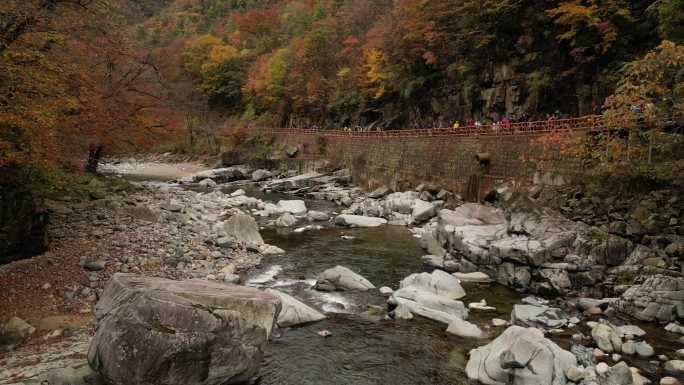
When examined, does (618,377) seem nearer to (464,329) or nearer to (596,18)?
(464,329)

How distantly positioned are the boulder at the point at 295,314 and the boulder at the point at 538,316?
449 cm

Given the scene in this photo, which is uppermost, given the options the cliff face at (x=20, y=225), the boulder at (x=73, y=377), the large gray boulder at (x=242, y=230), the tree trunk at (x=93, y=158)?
the tree trunk at (x=93, y=158)

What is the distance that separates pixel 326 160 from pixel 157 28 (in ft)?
255

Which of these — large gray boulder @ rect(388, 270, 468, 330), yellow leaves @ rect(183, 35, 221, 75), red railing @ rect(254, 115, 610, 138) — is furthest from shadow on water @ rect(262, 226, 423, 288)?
yellow leaves @ rect(183, 35, 221, 75)

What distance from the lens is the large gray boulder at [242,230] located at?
15492 mm

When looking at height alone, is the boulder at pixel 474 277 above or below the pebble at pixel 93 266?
below

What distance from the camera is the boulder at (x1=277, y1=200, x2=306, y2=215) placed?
23.3m

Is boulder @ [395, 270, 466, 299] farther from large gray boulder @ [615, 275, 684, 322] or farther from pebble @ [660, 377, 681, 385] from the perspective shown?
pebble @ [660, 377, 681, 385]

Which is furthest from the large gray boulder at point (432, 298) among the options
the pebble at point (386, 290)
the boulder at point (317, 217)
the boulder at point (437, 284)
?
the boulder at point (317, 217)

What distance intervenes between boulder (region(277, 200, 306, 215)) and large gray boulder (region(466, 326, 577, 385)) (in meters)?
16.8

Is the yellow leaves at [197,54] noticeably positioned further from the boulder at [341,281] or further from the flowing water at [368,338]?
the boulder at [341,281]

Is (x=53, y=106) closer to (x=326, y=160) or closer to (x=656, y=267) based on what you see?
(x=656, y=267)

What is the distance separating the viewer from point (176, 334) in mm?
5547

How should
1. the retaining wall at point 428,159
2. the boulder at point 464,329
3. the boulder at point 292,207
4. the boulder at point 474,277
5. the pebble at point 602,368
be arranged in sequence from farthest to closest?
the boulder at point 292,207
the retaining wall at point 428,159
the boulder at point 474,277
the boulder at point 464,329
the pebble at point 602,368
